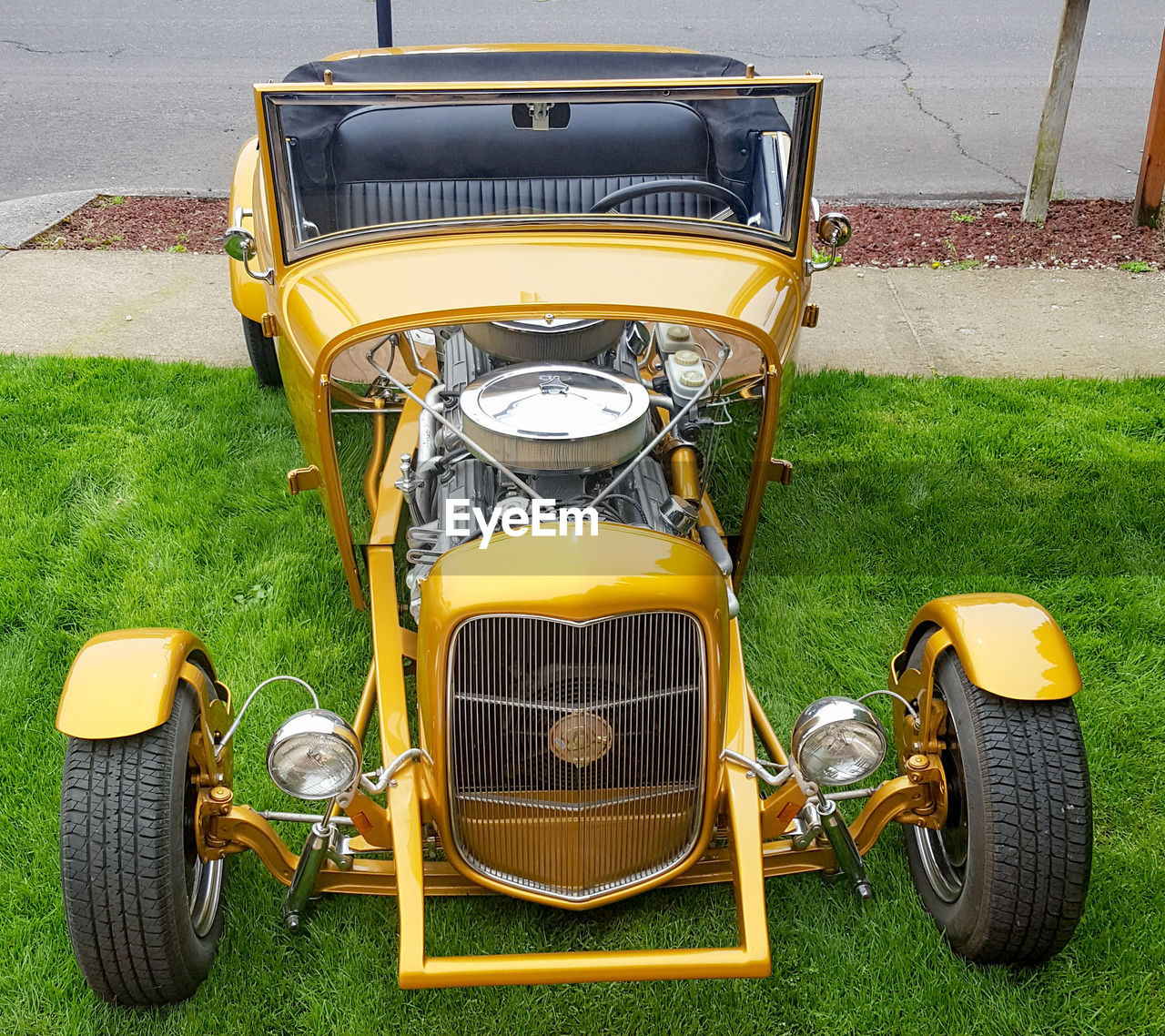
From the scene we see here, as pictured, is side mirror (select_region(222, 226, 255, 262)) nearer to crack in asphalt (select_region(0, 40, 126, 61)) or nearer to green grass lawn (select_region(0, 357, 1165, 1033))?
green grass lawn (select_region(0, 357, 1165, 1033))

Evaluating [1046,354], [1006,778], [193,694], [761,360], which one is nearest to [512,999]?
[193,694]

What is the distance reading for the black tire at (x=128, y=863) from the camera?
2201 mm

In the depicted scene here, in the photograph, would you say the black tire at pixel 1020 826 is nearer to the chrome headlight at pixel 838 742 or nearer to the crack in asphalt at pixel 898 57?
the chrome headlight at pixel 838 742

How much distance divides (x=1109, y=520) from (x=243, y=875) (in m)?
3.28

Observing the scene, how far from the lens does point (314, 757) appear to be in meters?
2.22

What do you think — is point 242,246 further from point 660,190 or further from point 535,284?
point 660,190

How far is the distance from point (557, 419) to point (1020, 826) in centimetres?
135

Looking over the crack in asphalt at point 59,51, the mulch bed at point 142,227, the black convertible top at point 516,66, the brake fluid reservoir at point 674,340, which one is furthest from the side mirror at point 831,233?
the crack in asphalt at point 59,51

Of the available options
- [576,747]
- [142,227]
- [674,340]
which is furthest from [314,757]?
[142,227]

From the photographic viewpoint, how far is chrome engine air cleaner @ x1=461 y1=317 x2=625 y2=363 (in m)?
2.87

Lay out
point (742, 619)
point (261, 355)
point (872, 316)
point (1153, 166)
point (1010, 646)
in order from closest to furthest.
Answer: point (1010, 646) < point (742, 619) < point (261, 355) < point (872, 316) < point (1153, 166)

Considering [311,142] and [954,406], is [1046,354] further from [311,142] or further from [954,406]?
[311,142]

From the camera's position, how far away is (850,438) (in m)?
4.59

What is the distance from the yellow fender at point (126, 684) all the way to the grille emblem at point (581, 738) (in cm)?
83
